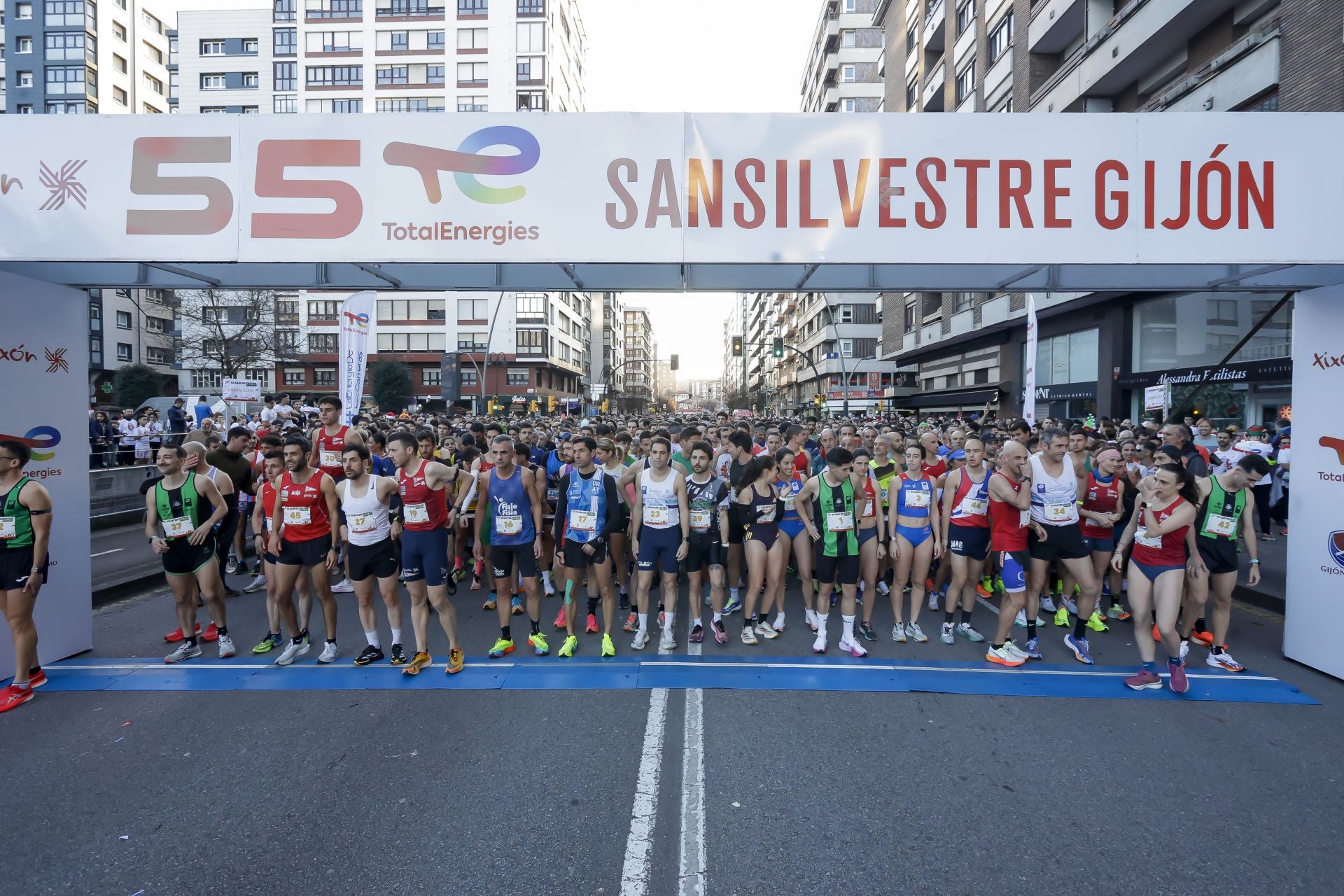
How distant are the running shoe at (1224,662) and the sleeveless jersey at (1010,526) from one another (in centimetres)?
190

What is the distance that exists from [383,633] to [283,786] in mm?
3147

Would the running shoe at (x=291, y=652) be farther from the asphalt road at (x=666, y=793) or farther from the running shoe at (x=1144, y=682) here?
the running shoe at (x=1144, y=682)

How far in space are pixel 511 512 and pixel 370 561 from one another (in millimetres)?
1293

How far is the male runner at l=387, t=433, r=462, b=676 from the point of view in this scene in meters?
5.78

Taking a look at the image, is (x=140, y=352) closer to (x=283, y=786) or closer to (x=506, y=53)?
(x=506, y=53)

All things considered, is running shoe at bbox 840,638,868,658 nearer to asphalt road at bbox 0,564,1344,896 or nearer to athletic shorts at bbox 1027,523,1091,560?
asphalt road at bbox 0,564,1344,896

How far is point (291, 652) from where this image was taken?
6.09 meters

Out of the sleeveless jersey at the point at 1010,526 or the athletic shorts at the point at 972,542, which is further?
the athletic shorts at the point at 972,542

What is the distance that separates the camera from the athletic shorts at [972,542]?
6.48 meters

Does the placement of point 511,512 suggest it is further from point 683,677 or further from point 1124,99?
point 1124,99

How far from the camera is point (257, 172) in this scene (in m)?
5.12

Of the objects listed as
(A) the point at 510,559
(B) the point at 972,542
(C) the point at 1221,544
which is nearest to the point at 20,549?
(A) the point at 510,559

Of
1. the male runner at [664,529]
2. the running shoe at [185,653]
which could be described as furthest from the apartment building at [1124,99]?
the running shoe at [185,653]

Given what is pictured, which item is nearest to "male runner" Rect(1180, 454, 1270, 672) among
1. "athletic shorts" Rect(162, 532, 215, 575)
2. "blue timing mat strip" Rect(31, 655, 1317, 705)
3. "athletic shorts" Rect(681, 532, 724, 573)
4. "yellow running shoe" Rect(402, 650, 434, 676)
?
"blue timing mat strip" Rect(31, 655, 1317, 705)
